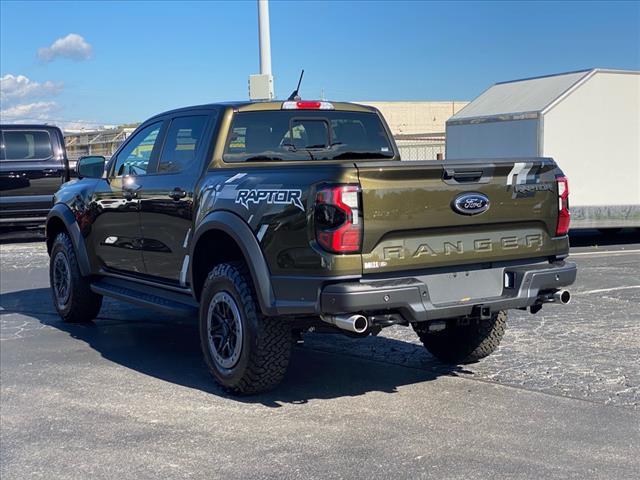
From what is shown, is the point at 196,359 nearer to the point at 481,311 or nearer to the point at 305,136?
the point at 305,136

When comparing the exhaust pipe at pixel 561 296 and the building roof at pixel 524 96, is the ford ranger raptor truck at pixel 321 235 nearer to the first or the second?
the exhaust pipe at pixel 561 296

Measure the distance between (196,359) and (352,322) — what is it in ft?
7.72

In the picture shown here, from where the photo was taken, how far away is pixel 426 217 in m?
4.69

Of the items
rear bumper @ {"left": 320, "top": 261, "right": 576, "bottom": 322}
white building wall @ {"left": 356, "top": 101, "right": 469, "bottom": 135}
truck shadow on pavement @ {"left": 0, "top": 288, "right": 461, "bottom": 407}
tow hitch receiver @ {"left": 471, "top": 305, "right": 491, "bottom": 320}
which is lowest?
truck shadow on pavement @ {"left": 0, "top": 288, "right": 461, "bottom": 407}

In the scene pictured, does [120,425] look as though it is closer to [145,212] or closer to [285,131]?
[145,212]

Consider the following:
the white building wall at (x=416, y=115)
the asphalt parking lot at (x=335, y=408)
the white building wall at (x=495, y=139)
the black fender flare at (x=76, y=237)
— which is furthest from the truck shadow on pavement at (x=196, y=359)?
the white building wall at (x=416, y=115)

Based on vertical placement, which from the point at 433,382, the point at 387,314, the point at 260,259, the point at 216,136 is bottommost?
the point at 433,382

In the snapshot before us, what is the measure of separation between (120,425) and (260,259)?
131 cm

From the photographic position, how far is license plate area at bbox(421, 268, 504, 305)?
474 cm

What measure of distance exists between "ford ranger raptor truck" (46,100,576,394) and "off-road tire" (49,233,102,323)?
109 centimetres

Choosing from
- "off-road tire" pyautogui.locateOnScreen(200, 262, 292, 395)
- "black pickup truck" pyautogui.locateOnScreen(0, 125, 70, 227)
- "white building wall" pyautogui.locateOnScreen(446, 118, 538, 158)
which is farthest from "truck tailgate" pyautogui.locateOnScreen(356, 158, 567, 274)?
"black pickup truck" pyautogui.locateOnScreen(0, 125, 70, 227)

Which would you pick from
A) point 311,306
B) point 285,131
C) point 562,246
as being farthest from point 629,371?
point 285,131

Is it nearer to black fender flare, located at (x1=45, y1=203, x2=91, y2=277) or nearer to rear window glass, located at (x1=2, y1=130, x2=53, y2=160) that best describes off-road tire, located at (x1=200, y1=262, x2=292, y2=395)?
black fender flare, located at (x1=45, y1=203, x2=91, y2=277)

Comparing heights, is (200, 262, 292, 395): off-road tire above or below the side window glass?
below
